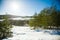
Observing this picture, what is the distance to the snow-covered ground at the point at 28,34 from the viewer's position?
2.21 meters

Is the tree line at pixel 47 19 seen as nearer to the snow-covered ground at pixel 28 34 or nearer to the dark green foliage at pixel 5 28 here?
the snow-covered ground at pixel 28 34

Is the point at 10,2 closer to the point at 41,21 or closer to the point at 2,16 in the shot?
the point at 2,16

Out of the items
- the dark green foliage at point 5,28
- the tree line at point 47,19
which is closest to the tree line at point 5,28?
the dark green foliage at point 5,28

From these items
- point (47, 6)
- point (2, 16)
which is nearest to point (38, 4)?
point (47, 6)

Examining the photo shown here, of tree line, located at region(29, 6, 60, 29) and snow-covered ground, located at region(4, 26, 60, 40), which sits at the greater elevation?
tree line, located at region(29, 6, 60, 29)

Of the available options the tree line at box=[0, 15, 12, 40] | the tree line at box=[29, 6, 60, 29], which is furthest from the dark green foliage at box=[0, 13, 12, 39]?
the tree line at box=[29, 6, 60, 29]

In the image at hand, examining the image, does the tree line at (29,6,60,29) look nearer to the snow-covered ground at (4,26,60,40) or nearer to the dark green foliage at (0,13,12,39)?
the snow-covered ground at (4,26,60,40)

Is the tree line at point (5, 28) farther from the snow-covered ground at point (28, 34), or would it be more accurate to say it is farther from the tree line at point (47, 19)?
the tree line at point (47, 19)

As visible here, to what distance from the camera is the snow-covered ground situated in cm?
221

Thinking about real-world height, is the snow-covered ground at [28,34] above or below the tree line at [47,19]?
below

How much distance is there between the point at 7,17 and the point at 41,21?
0.60 m

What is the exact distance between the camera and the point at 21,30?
2258 millimetres

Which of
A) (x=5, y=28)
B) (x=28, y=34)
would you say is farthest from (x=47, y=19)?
(x=5, y=28)

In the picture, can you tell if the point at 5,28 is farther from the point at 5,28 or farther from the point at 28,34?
the point at 28,34
